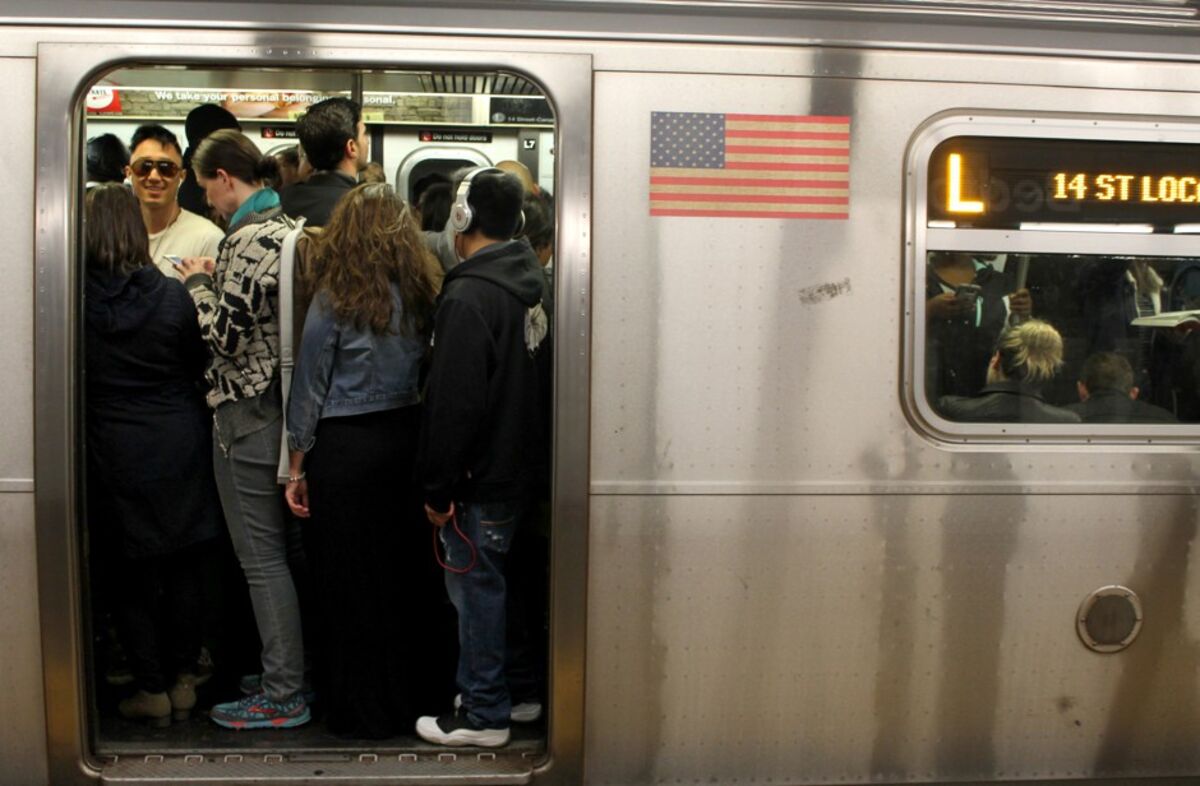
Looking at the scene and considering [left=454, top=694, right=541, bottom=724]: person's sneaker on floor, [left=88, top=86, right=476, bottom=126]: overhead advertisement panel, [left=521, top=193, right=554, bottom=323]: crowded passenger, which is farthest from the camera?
[left=88, top=86, right=476, bottom=126]: overhead advertisement panel

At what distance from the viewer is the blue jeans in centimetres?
375

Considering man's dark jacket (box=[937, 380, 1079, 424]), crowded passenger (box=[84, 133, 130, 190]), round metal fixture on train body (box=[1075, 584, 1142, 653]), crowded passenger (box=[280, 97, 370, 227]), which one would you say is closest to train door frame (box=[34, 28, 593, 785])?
crowded passenger (box=[280, 97, 370, 227])

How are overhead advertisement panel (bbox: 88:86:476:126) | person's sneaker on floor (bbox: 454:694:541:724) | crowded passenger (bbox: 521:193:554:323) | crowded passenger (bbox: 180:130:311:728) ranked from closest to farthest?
1. crowded passenger (bbox: 180:130:311:728)
2. person's sneaker on floor (bbox: 454:694:541:724)
3. crowded passenger (bbox: 521:193:554:323)
4. overhead advertisement panel (bbox: 88:86:476:126)

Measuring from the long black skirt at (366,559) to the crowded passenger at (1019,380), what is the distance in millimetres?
1714

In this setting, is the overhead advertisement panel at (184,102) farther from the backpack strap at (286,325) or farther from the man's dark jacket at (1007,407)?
the man's dark jacket at (1007,407)

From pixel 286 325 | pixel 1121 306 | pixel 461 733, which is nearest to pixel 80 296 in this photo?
pixel 286 325

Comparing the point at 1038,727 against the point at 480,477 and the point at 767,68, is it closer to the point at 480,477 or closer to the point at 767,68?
the point at 480,477

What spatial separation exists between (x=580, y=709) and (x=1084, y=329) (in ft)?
6.09

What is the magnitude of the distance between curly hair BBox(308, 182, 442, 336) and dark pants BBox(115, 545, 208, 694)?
98cm

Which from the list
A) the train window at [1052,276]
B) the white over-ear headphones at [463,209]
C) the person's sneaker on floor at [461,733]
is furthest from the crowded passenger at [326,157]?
the train window at [1052,276]

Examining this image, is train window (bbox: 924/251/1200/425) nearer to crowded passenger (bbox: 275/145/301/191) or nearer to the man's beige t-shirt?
the man's beige t-shirt

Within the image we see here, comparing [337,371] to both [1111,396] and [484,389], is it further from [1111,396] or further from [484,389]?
[1111,396]

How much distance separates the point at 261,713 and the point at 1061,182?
2952 mm

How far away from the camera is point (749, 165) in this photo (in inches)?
137
